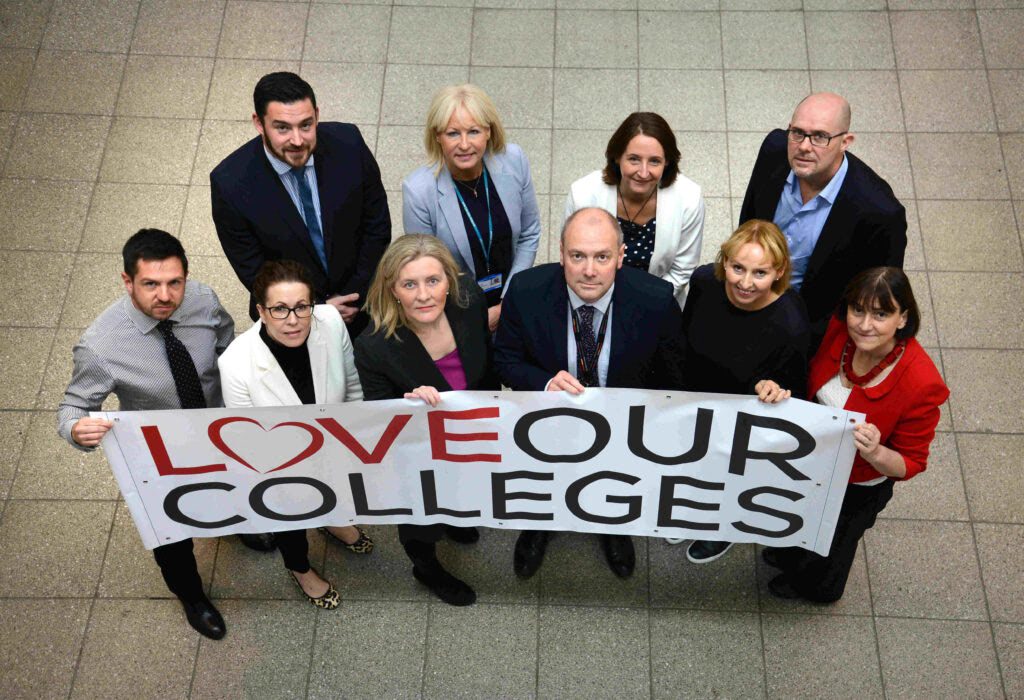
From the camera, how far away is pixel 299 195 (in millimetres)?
3357

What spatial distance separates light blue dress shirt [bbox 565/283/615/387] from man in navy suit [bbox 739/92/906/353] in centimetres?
72

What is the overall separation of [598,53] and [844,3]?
138 cm

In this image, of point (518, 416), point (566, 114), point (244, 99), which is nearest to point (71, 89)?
point (244, 99)

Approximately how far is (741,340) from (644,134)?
76 cm

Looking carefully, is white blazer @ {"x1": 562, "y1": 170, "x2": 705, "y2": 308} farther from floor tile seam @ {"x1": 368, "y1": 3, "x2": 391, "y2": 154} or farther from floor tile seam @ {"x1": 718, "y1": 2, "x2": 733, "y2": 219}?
floor tile seam @ {"x1": 368, "y1": 3, "x2": 391, "y2": 154}

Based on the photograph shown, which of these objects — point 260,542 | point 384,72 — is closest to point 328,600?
point 260,542

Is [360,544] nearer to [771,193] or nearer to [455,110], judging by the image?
[455,110]

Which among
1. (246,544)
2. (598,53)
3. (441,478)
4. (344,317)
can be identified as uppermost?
(598,53)

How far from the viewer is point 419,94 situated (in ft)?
16.9

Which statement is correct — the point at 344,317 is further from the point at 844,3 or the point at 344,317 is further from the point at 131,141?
the point at 844,3

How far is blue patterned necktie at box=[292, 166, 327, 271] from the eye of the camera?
3326 millimetres

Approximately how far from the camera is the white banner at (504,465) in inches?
114

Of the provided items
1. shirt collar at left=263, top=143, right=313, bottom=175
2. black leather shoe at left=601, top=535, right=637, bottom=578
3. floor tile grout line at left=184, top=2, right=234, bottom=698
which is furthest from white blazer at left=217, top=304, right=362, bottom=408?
black leather shoe at left=601, top=535, right=637, bottom=578

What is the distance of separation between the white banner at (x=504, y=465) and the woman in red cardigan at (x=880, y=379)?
0.31 ft
